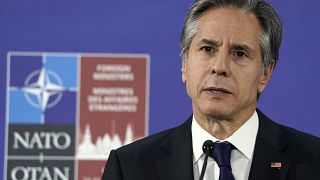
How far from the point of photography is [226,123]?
3.92 ft

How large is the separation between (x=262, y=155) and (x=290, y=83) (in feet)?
2.46

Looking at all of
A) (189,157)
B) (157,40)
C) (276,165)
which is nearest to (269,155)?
(276,165)

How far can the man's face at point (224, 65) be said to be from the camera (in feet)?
3.77

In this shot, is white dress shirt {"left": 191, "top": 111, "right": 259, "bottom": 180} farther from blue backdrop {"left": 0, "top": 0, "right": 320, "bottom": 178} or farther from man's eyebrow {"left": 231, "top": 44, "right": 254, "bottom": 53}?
blue backdrop {"left": 0, "top": 0, "right": 320, "bottom": 178}

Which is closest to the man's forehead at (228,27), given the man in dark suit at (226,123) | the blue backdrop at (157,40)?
the man in dark suit at (226,123)

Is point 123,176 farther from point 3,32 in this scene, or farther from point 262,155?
point 3,32

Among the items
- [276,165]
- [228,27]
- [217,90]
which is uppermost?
[228,27]

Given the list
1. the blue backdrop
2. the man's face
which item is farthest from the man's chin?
the blue backdrop

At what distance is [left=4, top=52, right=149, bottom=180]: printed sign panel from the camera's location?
187cm

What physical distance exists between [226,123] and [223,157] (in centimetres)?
8

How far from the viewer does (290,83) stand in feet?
6.15

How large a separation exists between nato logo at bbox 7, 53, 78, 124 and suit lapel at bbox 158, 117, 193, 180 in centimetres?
70

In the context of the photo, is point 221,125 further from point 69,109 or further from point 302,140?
point 69,109

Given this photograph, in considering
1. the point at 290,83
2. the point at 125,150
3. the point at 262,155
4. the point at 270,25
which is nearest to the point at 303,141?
the point at 262,155
